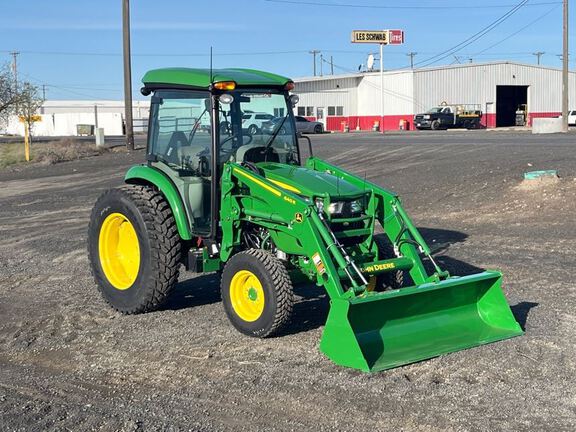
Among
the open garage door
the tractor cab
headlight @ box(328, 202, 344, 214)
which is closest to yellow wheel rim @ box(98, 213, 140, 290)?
the tractor cab

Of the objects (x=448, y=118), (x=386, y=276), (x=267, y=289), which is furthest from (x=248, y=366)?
(x=448, y=118)

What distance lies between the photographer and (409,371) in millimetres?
5887

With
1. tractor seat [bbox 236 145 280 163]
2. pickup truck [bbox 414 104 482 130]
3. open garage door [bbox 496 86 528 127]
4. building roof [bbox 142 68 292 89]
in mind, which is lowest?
tractor seat [bbox 236 145 280 163]

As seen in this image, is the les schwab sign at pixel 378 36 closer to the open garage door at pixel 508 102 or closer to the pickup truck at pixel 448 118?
the pickup truck at pixel 448 118

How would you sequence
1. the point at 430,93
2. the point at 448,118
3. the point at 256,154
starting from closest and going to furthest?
1. the point at 256,154
2. the point at 448,118
3. the point at 430,93

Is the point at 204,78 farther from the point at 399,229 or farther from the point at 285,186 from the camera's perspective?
the point at 399,229

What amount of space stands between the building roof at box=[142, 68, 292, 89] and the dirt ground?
2.28 meters

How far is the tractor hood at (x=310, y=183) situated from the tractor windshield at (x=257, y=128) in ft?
0.84

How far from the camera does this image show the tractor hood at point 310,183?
6.80 metres

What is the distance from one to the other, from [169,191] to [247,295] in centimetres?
140

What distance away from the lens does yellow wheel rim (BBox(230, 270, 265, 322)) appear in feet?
21.7

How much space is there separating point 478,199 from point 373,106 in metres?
48.1

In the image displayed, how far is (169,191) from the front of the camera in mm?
7457

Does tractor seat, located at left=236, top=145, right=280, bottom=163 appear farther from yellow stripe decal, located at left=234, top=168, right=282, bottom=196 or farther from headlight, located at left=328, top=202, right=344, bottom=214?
headlight, located at left=328, top=202, right=344, bottom=214
